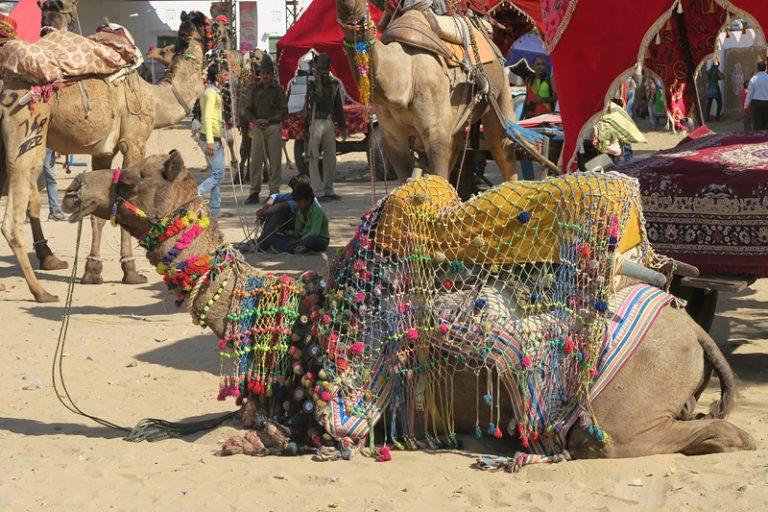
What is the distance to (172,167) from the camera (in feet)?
17.7

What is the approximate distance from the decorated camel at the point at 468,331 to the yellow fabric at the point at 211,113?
342 inches

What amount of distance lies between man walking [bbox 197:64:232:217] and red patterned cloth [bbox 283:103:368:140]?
359 cm

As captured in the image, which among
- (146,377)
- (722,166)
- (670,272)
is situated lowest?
(146,377)

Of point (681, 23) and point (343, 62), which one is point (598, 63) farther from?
point (343, 62)

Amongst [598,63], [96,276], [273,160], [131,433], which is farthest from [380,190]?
[131,433]

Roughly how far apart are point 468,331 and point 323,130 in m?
12.4

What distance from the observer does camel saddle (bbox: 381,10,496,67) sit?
31.8 ft

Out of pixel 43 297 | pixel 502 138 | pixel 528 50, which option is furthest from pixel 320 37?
pixel 43 297

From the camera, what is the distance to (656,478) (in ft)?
14.9

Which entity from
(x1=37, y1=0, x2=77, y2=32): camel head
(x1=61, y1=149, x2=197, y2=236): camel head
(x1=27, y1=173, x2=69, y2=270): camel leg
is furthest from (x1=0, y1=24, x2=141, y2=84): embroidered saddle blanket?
(x1=61, y1=149, x2=197, y2=236): camel head

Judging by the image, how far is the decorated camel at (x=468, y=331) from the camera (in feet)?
15.6

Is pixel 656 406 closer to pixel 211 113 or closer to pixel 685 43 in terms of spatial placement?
pixel 685 43

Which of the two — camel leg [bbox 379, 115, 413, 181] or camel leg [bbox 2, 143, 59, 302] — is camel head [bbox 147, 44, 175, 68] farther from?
camel leg [bbox 379, 115, 413, 181]

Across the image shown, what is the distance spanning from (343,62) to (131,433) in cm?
1166
